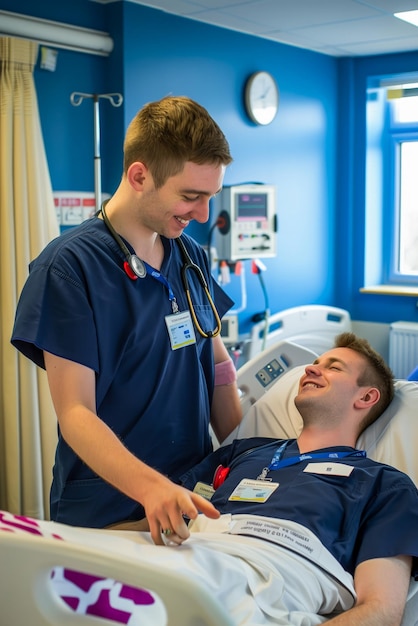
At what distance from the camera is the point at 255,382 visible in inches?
107

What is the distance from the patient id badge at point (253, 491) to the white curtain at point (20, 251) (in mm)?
1680

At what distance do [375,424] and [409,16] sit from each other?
107 inches

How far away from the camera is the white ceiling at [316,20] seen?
13.2ft

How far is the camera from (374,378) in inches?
92.8

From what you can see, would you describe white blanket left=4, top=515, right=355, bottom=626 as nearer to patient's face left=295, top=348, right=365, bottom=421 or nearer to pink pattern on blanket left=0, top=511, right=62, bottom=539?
pink pattern on blanket left=0, top=511, right=62, bottom=539

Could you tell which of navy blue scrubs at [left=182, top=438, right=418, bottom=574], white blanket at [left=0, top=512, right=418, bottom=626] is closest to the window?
navy blue scrubs at [left=182, top=438, right=418, bottom=574]

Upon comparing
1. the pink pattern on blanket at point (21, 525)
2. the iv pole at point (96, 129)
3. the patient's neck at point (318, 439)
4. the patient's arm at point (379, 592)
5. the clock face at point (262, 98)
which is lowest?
the patient's arm at point (379, 592)

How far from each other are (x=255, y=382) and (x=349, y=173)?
332cm

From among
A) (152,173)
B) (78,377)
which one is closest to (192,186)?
(152,173)

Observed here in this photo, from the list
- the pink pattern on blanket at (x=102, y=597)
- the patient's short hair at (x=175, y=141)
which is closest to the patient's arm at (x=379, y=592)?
the pink pattern on blanket at (x=102, y=597)

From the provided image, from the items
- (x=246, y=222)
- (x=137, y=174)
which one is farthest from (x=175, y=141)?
(x=246, y=222)

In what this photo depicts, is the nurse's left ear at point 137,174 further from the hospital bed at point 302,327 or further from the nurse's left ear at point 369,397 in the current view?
the hospital bed at point 302,327

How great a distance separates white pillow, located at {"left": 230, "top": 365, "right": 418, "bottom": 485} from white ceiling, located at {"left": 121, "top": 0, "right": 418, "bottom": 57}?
2.12 metres

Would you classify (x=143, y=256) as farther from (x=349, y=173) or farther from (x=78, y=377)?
(x=349, y=173)
